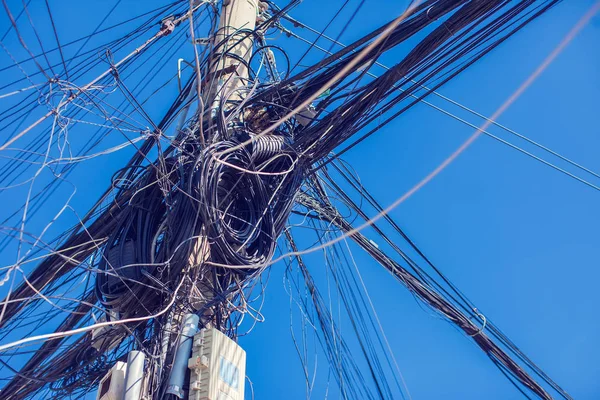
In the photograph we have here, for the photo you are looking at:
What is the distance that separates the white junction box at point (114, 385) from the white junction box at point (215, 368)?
30cm

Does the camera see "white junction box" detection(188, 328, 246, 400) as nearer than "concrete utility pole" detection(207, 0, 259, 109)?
Yes

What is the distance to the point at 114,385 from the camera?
107 inches

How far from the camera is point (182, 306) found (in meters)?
3.18

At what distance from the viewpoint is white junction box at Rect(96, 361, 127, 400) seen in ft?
8.85

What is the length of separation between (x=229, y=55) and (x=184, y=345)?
6.44 ft

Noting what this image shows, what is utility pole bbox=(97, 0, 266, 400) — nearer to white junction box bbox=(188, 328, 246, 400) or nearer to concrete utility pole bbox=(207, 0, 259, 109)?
white junction box bbox=(188, 328, 246, 400)

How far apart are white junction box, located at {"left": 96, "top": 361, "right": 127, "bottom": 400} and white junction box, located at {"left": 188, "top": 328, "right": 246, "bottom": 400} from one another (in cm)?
30

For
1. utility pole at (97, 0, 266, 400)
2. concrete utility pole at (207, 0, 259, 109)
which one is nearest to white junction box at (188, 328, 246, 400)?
utility pole at (97, 0, 266, 400)

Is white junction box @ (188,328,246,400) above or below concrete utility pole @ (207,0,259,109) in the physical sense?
below

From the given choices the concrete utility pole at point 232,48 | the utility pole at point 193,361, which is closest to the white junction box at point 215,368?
the utility pole at point 193,361

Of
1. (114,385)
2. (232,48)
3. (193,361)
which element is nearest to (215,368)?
(193,361)

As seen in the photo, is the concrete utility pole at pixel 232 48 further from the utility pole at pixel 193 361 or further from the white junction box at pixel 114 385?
the white junction box at pixel 114 385

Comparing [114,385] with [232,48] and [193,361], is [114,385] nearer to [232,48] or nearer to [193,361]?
[193,361]

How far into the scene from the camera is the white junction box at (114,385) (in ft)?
8.85
